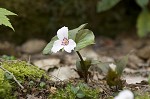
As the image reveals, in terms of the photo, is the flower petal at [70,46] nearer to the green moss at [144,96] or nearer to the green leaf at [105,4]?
the green moss at [144,96]

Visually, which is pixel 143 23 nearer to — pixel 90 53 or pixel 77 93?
pixel 90 53

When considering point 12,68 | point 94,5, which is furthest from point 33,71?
point 94,5

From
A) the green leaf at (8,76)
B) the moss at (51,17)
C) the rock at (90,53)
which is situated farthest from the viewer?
the moss at (51,17)

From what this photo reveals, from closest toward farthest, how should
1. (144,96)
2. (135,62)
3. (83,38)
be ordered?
(144,96) < (83,38) < (135,62)

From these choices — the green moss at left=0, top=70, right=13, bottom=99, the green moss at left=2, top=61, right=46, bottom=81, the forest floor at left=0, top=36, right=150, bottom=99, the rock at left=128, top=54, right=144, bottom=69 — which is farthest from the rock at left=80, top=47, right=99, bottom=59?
the green moss at left=0, top=70, right=13, bottom=99

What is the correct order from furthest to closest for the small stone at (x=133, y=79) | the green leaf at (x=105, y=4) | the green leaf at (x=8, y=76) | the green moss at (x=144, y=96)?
the green leaf at (x=105, y=4), the small stone at (x=133, y=79), the green leaf at (x=8, y=76), the green moss at (x=144, y=96)

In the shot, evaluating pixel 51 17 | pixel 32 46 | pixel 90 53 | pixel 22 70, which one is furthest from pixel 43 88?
pixel 51 17

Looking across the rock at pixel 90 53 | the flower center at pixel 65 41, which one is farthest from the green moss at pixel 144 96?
the rock at pixel 90 53

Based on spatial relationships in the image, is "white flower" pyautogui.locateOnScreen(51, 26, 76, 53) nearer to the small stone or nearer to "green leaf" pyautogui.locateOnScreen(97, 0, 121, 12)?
the small stone
